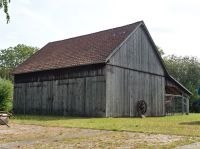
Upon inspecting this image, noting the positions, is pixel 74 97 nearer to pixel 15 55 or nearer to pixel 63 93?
pixel 63 93

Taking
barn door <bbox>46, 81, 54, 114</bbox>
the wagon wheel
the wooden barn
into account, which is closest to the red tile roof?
the wooden barn

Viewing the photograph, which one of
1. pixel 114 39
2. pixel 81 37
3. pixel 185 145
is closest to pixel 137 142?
pixel 185 145

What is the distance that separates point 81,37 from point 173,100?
12641 mm

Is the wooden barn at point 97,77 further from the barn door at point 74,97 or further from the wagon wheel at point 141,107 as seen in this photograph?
the wagon wheel at point 141,107

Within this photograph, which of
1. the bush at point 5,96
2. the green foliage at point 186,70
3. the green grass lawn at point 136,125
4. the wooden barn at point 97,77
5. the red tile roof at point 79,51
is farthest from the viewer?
the green foliage at point 186,70

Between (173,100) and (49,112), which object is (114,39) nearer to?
(49,112)

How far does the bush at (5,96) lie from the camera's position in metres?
36.8

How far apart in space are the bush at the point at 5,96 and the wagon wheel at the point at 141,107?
13.8m

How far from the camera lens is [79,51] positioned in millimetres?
32938

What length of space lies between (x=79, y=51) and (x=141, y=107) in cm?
756

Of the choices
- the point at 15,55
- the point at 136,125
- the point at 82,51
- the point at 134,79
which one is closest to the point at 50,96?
the point at 82,51

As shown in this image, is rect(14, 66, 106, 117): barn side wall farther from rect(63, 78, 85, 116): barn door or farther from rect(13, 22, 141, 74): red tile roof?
rect(13, 22, 141, 74): red tile roof

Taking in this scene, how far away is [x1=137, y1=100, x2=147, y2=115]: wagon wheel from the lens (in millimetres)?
32219

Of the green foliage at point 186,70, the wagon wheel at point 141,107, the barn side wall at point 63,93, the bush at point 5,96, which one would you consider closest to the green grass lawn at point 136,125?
the barn side wall at point 63,93
